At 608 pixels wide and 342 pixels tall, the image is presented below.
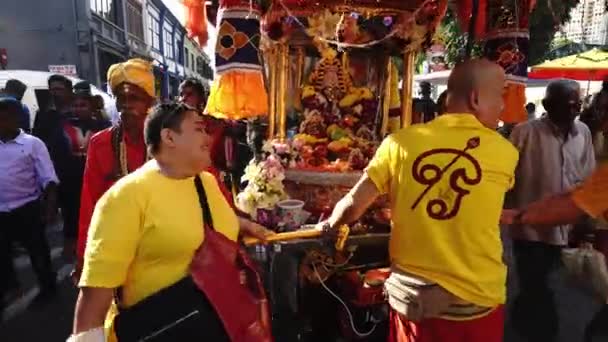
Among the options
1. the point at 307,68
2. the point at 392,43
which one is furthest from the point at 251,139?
the point at 392,43

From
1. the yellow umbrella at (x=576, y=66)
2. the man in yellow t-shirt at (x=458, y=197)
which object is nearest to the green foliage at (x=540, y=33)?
the yellow umbrella at (x=576, y=66)

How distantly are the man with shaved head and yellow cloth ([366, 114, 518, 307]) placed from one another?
1.80 m

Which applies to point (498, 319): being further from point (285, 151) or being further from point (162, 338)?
point (285, 151)

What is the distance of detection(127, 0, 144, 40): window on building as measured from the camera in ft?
91.9

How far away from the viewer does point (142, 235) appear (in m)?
1.78

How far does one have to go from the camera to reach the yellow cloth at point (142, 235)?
5.68 ft

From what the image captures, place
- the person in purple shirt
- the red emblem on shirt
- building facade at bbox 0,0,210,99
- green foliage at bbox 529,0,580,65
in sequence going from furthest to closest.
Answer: building facade at bbox 0,0,210,99
green foliage at bbox 529,0,580,65
the person in purple shirt
the red emblem on shirt

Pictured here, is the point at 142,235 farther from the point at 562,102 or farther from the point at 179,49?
the point at 179,49

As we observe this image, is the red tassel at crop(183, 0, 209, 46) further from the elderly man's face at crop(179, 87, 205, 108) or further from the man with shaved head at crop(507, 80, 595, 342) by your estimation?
the man with shaved head at crop(507, 80, 595, 342)

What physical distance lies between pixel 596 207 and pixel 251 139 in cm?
329

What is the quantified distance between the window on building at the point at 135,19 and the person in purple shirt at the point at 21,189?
2526 centimetres

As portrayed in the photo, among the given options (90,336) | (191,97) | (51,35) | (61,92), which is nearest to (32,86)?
(61,92)

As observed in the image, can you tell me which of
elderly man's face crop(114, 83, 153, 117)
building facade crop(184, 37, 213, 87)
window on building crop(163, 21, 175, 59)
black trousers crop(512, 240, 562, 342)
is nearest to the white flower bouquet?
elderly man's face crop(114, 83, 153, 117)

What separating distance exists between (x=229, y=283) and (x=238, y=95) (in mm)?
1983
